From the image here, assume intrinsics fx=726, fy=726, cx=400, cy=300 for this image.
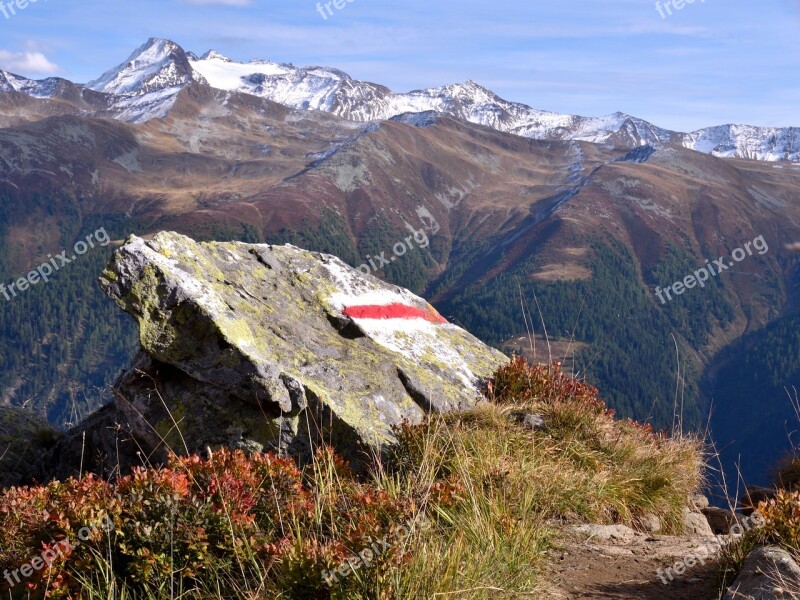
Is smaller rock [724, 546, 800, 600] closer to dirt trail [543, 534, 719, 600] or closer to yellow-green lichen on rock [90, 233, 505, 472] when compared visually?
dirt trail [543, 534, 719, 600]

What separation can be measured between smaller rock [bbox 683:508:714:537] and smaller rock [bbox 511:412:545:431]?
188cm

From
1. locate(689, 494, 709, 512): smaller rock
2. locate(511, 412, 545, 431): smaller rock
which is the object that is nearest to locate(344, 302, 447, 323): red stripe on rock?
locate(511, 412, 545, 431): smaller rock

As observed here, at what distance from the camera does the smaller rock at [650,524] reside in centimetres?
780

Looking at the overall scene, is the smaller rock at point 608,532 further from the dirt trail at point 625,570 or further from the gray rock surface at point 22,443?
the gray rock surface at point 22,443

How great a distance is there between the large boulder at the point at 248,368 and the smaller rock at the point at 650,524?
9.06 ft

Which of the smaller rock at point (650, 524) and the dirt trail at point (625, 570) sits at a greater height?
the dirt trail at point (625, 570)

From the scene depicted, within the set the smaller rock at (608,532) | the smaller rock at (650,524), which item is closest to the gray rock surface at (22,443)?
the smaller rock at (608,532)

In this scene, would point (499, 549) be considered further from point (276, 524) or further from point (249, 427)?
point (249, 427)

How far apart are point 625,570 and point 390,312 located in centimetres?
620

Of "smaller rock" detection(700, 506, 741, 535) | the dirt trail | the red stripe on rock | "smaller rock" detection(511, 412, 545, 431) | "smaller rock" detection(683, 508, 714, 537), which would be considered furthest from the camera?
the red stripe on rock

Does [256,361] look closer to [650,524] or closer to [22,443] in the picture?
[650,524]

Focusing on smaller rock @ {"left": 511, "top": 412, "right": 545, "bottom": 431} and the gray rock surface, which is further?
the gray rock surface

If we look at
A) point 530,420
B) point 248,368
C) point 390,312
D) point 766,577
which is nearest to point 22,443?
point 248,368

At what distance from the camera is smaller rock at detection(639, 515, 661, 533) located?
7.80 meters
